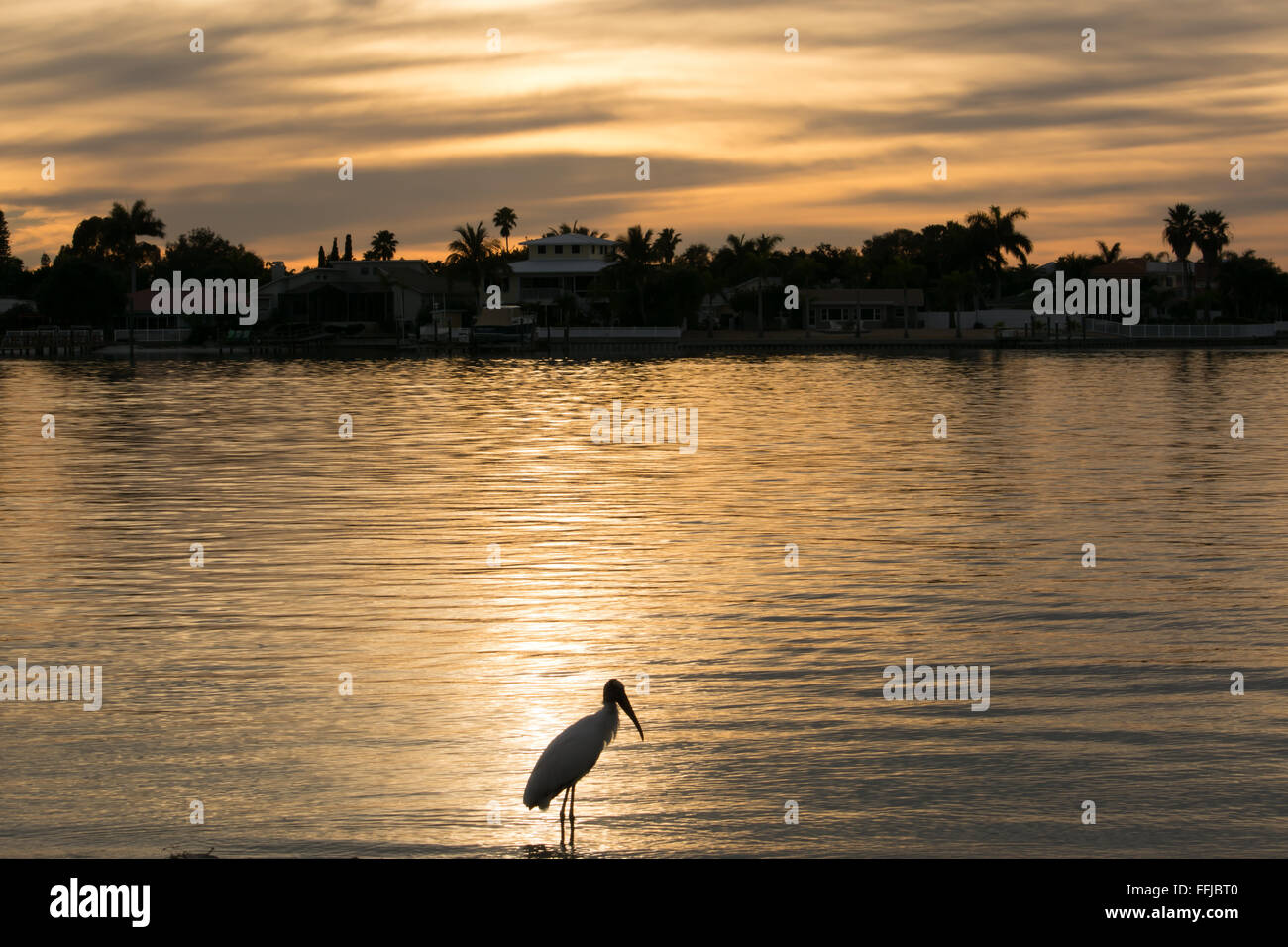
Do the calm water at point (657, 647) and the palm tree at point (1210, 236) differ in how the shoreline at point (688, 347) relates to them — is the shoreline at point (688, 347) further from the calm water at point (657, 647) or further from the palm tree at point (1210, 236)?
the calm water at point (657, 647)

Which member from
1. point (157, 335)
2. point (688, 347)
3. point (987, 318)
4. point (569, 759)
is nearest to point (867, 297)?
point (987, 318)

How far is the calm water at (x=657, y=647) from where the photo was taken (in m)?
9.97

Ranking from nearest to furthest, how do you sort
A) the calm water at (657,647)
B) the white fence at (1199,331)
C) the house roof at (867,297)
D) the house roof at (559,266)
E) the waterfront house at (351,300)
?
1. the calm water at (657,647)
2. the waterfront house at (351,300)
3. the white fence at (1199,331)
4. the house roof at (559,266)
5. the house roof at (867,297)

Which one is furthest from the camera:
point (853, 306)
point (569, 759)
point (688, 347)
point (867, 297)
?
point (867, 297)

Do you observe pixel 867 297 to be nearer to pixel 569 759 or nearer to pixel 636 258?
pixel 636 258

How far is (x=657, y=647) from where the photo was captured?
15016 mm

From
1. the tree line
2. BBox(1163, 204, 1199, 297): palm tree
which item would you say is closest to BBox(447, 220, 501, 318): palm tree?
the tree line

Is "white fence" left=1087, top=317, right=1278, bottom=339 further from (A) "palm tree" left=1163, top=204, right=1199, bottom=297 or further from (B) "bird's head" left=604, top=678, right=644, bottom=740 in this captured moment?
(B) "bird's head" left=604, top=678, right=644, bottom=740

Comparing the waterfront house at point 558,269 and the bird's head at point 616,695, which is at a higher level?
the waterfront house at point 558,269

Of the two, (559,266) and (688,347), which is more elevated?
(559,266)

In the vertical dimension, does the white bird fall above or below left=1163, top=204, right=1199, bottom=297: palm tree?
below

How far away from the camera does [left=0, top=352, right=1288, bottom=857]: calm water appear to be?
9.97m

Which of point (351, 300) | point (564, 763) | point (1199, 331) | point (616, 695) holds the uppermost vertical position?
point (351, 300)

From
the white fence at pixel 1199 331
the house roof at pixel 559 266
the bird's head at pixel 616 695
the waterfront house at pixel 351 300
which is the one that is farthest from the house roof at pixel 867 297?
the bird's head at pixel 616 695
